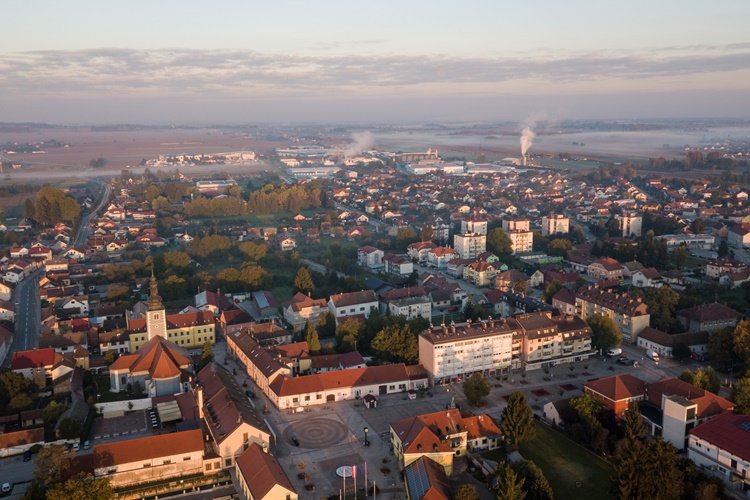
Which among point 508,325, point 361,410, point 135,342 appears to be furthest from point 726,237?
point 135,342

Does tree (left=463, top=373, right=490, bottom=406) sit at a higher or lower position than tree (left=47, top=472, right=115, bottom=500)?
lower

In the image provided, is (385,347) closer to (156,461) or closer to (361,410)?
(361,410)

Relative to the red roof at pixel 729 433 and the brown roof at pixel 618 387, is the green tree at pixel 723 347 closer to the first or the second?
the brown roof at pixel 618 387

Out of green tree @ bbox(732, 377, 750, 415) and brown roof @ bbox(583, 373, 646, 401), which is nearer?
green tree @ bbox(732, 377, 750, 415)

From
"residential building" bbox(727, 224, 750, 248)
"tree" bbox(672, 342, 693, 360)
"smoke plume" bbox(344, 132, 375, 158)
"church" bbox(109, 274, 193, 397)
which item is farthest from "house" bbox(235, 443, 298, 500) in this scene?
"smoke plume" bbox(344, 132, 375, 158)

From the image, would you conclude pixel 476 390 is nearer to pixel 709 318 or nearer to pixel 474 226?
pixel 709 318

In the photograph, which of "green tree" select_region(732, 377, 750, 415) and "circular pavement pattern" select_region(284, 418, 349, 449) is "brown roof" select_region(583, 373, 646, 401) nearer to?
"green tree" select_region(732, 377, 750, 415)

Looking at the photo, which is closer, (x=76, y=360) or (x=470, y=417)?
(x=470, y=417)
